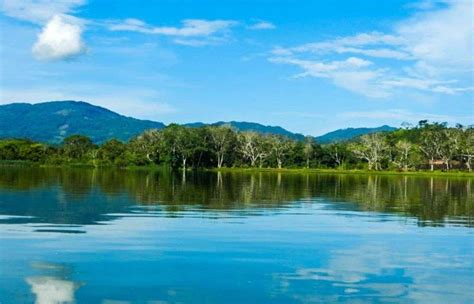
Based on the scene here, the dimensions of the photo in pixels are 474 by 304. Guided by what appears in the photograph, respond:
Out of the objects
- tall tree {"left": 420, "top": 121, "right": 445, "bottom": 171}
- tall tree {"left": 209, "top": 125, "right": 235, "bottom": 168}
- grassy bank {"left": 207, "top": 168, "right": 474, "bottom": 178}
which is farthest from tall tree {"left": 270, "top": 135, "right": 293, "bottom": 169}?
→ tall tree {"left": 420, "top": 121, "right": 445, "bottom": 171}

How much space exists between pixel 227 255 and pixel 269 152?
123 meters

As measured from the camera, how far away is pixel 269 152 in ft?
462

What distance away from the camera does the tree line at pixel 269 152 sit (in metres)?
132

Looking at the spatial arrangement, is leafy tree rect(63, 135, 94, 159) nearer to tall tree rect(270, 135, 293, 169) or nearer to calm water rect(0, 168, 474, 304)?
tall tree rect(270, 135, 293, 169)

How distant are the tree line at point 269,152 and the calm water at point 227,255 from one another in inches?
Result: 4052

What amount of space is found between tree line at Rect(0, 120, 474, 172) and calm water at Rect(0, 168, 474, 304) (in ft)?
338

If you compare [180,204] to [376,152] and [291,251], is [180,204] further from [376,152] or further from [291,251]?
[376,152]

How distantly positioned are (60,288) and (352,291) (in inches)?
244

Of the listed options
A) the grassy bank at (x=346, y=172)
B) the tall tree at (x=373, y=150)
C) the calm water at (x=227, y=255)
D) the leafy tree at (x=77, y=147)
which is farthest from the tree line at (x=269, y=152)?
the calm water at (x=227, y=255)

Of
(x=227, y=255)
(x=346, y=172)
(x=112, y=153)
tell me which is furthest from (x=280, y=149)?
(x=227, y=255)

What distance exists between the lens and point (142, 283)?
13.8 metres

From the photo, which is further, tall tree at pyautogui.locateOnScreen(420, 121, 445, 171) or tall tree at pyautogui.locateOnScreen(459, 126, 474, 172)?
tall tree at pyautogui.locateOnScreen(420, 121, 445, 171)

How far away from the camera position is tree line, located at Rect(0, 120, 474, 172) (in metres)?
132

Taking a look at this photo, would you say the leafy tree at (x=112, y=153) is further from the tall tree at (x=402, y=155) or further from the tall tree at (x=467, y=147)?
the tall tree at (x=467, y=147)
